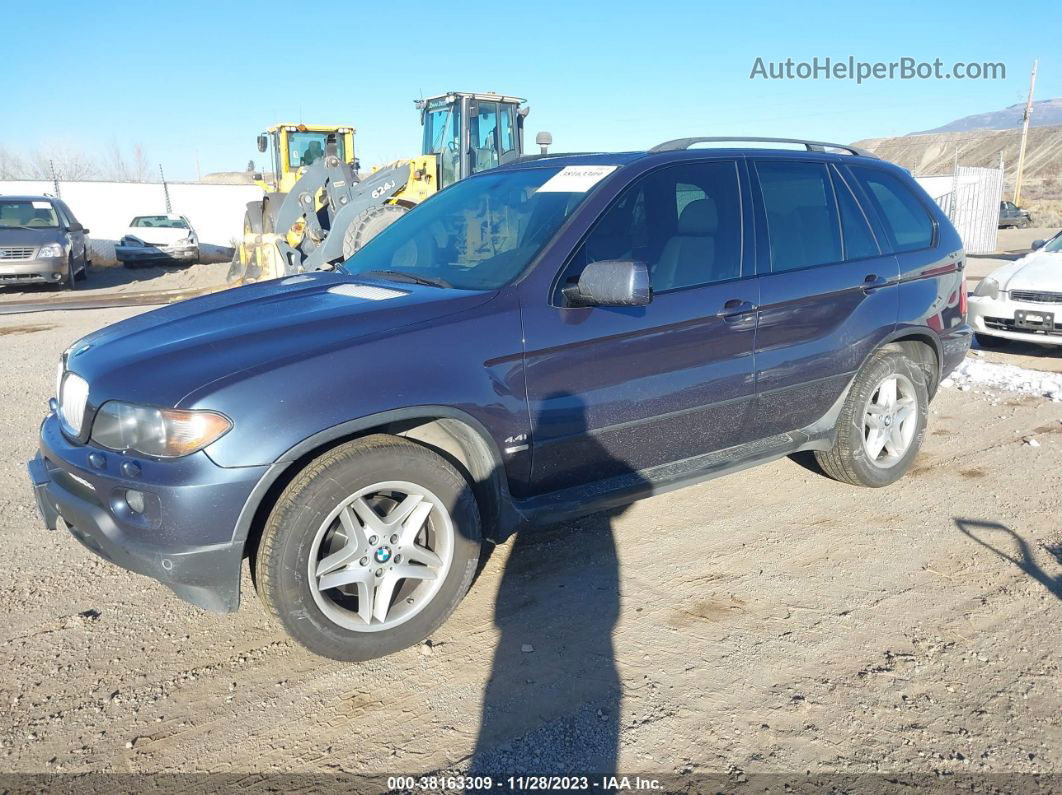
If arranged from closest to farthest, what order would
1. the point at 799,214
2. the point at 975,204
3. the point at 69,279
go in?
the point at 799,214 < the point at 69,279 < the point at 975,204

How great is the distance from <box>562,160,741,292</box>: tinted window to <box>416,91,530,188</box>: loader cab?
9960 millimetres

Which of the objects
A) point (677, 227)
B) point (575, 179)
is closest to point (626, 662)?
point (677, 227)

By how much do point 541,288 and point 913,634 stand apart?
204cm

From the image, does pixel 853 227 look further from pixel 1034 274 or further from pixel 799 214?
pixel 1034 274

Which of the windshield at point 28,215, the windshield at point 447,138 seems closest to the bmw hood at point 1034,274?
the windshield at point 447,138

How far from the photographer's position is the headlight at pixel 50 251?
1538 cm

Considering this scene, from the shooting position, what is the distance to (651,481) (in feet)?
11.7

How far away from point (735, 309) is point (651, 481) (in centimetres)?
92

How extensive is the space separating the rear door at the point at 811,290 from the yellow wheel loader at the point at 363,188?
718 cm

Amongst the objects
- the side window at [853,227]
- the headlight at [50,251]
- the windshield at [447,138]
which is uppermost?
the windshield at [447,138]

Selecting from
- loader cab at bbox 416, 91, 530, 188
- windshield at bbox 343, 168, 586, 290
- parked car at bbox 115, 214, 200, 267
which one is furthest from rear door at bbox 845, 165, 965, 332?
parked car at bbox 115, 214, 200, 267

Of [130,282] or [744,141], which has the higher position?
[744,141]

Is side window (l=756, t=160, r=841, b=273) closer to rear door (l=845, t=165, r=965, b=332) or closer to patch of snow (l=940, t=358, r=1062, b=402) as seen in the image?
rear door (l=845, t=165, r=965, b=332)

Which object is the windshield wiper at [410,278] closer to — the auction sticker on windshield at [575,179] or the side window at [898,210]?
the auction sticker on windshield at [575,179]
